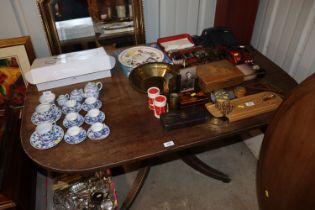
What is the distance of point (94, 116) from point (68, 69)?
0.36 m

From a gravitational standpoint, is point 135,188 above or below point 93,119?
below

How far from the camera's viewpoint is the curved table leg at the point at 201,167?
189 centimetres

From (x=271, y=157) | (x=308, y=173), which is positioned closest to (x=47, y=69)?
(x=271, y=157)

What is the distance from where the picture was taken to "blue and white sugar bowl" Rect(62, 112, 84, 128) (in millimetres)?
1263

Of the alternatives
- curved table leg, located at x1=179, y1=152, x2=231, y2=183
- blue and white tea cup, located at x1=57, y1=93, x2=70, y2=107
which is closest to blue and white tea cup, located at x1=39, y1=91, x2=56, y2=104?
blue and white tea cup, located at x1=57, y1=93, x2=70, y2=107

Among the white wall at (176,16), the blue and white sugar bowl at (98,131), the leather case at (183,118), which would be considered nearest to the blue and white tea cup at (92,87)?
the blue and white sugar bowl at (98,131)

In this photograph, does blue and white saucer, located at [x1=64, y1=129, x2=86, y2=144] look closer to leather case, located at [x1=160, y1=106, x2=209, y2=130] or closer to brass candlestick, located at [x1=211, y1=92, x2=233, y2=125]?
leather case, located at [x1=160, y1=106, x2=209, y2=130]

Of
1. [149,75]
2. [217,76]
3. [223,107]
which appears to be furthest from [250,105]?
[149,75]

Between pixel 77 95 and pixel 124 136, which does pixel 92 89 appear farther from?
pixel 124 136

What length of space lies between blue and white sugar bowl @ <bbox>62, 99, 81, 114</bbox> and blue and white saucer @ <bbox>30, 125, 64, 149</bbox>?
0.14 meters

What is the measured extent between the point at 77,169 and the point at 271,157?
760 millimetres

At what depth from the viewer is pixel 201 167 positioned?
1892 millimetres

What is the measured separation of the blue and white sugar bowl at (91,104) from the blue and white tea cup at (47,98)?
0.18 m

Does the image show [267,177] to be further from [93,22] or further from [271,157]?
[93,22]
